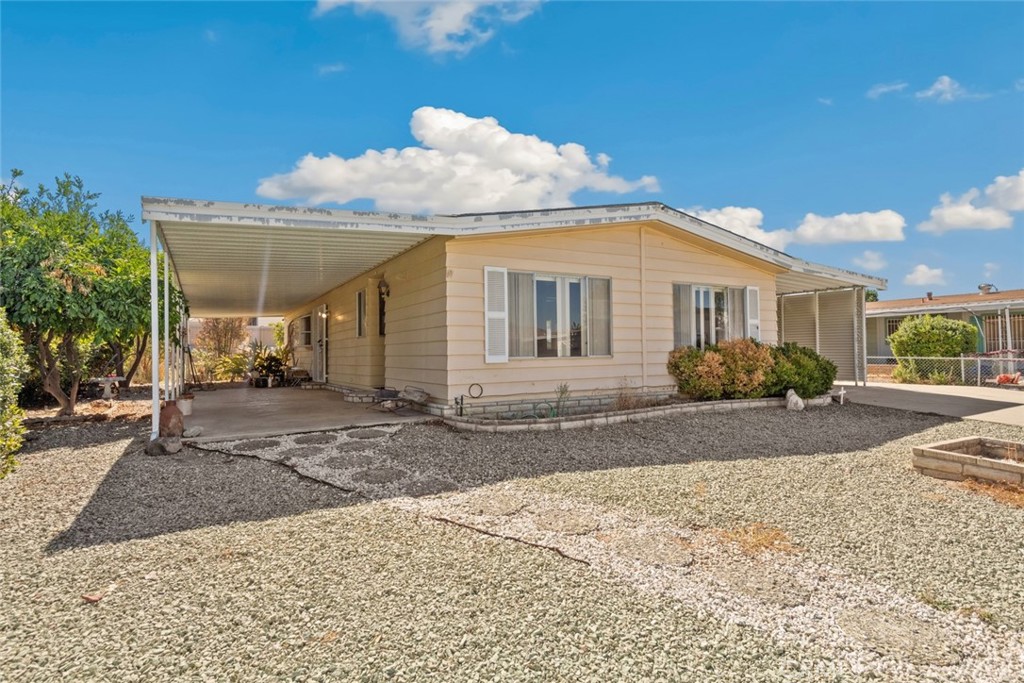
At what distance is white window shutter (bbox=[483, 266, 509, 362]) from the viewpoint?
775 centimetres

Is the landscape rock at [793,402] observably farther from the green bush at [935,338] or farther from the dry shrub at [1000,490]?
the green bush at [935,338]

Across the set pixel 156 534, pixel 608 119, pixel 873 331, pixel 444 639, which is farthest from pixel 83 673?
pixel 873 331

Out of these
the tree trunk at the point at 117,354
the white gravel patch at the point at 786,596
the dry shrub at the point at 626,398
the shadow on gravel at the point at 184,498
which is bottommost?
the white gravel patch at the point at 786,596

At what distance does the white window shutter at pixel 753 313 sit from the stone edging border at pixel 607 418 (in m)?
1.66

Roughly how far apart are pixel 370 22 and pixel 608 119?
5770 mm

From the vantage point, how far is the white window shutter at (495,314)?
7746mm

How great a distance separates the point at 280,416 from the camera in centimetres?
809

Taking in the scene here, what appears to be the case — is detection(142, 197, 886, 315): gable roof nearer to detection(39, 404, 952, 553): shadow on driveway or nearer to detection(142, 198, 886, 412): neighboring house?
detection(142, 198, 886, 412): neighboring house

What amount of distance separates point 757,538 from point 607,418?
4.01 m

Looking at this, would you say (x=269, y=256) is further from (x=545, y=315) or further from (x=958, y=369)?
(x=958, y=369)

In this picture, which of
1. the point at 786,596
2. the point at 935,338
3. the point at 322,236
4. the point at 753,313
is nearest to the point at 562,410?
the point at 322,236

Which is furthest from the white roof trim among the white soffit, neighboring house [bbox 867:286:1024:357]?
neighboring house [bbox 867:286:1024:357]

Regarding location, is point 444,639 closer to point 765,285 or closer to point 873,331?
point 765,285

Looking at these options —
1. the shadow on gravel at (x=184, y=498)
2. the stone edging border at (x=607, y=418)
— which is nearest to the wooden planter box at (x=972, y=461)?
the stone edging border at (x=607, y=418)
